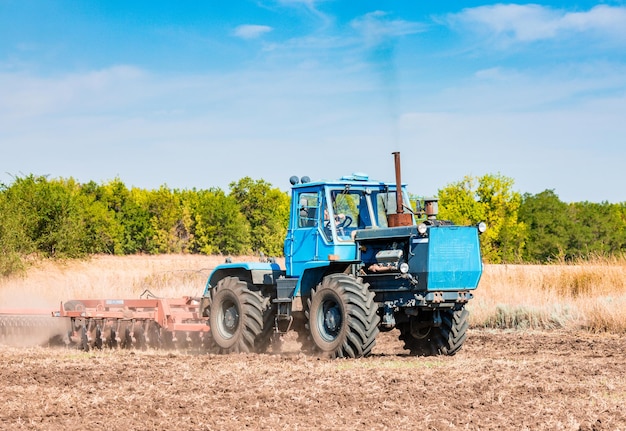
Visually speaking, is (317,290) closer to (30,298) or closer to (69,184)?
(30,298)

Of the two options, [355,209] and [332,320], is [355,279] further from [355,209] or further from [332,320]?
[355,209]

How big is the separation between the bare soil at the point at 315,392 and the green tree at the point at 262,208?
49.4m

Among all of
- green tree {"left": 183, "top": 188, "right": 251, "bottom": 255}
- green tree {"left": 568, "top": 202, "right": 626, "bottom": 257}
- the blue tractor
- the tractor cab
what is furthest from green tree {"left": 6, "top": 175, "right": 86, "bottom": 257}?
green tree {"left": 568, "top": 202, "right": 626, "bottom": 257}

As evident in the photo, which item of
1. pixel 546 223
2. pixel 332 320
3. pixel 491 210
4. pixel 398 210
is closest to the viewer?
pixel 332 320

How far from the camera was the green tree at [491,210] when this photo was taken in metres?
54.1

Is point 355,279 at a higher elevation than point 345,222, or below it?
below

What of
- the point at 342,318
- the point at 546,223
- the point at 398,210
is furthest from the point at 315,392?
the point at 546,223

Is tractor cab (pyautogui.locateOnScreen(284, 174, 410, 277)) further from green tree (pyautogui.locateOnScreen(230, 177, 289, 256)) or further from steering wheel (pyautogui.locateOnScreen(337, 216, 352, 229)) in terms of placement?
green tree (pyautogui.locateOnScreen(230, 177, 289, 256))

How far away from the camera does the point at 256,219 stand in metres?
65.7

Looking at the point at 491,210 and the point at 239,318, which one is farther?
the point at 491,210

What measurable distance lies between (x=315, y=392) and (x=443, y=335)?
4.38m

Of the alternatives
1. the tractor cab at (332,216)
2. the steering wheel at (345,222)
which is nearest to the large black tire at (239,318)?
the tractor cab at (332,216)

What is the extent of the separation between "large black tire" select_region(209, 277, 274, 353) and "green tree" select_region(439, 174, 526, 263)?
129 ft

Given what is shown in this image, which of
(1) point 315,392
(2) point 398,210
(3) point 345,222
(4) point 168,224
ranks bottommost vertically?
(1) point 315,392
